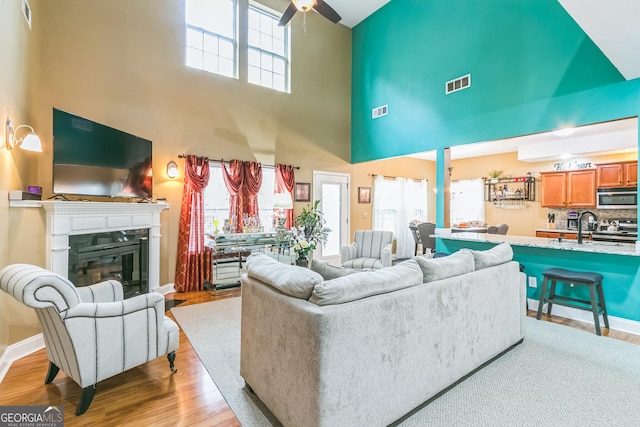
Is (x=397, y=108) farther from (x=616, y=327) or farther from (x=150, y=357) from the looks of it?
(x=150, y=357)

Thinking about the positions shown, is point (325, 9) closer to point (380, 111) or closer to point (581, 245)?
point (380, 111)

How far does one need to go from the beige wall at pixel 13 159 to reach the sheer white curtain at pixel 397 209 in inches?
257

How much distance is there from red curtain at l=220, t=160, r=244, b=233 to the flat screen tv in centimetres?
128

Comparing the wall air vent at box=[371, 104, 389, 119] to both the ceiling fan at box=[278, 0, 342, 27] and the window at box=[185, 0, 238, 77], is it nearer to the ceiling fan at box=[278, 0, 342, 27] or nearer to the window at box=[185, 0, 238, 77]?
the ceiling fan at box=[278, 0, 342, 27]

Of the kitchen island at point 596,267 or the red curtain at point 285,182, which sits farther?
the red curtain at point 285,182

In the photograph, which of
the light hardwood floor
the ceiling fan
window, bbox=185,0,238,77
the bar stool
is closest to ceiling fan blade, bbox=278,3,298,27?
the ceiling fan

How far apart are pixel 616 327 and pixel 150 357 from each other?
4.77 m

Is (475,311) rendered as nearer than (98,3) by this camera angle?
Yes

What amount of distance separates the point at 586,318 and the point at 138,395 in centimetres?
475

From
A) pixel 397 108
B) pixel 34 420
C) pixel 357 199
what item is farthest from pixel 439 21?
pixel 34 420

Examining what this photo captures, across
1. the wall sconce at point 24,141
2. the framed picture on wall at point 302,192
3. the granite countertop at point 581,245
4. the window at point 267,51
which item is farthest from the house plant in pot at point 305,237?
the window at point 267,51

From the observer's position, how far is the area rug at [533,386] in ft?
6.32

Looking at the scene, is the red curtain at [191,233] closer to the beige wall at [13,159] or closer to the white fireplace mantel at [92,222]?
the white fireplace mantel at [92,222]

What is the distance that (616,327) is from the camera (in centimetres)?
340
